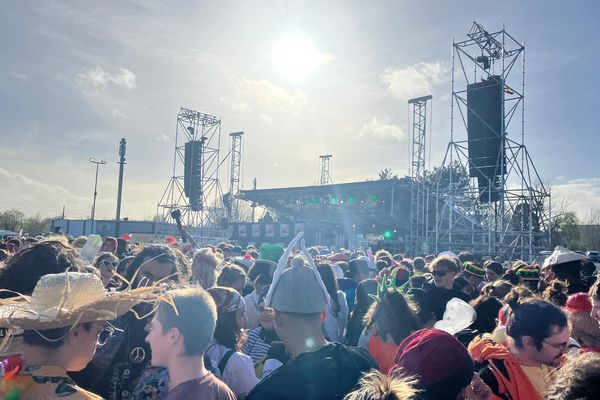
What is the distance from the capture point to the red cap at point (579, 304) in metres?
3.21

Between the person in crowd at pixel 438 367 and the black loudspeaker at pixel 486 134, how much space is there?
16.4 meters

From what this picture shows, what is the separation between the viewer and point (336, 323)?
16.0ft

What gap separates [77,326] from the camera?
76.0 inches

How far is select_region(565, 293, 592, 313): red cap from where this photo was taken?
321 cm

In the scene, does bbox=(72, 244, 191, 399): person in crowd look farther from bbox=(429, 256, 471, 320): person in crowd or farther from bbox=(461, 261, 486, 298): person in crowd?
bbox=(461, 261, 486, 298): person in crowd

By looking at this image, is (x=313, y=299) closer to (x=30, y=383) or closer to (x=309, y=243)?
(x=30, y=383)

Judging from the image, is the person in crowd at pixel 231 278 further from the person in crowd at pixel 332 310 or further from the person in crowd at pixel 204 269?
the person in crowd at pixel 332 310

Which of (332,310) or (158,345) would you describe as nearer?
(158,345)

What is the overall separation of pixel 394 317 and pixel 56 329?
2498mm

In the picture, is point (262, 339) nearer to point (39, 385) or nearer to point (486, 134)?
point (39, 385)

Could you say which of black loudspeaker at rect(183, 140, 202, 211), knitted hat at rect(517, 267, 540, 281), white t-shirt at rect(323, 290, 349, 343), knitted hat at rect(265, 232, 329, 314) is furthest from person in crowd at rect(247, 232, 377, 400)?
black loudspeaker at rect(183, 140, 202, 211)

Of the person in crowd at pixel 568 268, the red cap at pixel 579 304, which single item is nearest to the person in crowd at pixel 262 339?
the red cap at pixel 579 304

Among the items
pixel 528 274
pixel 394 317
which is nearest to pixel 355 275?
pixel 528 274

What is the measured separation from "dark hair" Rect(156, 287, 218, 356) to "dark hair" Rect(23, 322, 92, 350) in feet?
1.58
